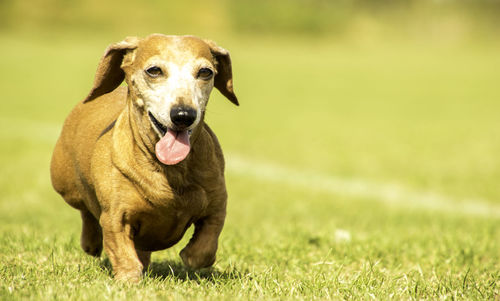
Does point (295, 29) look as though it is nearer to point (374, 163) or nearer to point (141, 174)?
point (374, 163)

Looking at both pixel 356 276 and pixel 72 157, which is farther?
pixel 72 157

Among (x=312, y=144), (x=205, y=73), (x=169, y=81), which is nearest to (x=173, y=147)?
(x=169, y=81)

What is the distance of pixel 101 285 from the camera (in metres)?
4.04

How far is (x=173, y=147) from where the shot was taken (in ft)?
13.7

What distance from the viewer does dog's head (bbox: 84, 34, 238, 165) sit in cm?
407

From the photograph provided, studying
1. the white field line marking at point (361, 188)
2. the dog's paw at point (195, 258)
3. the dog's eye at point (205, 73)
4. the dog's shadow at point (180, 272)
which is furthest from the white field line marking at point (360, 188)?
the dog's eye at point (205, 73)

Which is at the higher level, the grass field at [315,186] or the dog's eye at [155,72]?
the dog's eye at [155,72]

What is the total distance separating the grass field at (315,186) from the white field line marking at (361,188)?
0.04 m

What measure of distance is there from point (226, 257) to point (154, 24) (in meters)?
58.4

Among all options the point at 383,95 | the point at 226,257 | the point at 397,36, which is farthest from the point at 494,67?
the point at 226,257

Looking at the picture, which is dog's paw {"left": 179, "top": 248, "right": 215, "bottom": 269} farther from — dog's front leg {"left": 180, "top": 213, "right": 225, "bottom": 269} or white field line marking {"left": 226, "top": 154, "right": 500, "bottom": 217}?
white field line marking {"left": 226, "top": 154, "right": 500, "bottom": 217}

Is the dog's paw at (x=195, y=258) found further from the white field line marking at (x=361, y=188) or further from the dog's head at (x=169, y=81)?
the white field line marking at (x=361, y=188)

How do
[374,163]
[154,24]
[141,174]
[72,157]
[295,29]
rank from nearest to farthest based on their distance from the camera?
[141,174]
[72,157]
[374,163]
[154,24]
[295,29]

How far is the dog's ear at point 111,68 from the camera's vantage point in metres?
4.57
